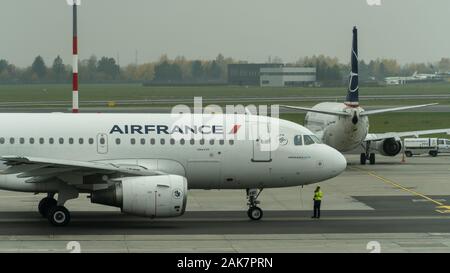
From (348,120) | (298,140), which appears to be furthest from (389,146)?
(298,140)

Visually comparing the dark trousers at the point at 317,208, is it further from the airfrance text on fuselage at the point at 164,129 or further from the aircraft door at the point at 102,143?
the aircraft door at the point at 102,143

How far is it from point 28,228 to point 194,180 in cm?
564

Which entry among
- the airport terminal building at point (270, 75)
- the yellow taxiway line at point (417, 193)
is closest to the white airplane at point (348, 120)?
the yellow taxiway line at point (417, 193)

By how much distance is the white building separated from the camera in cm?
8056

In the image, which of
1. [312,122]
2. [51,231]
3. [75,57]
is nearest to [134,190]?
[51,231]

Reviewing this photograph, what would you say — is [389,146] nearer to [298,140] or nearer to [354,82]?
[354,82]

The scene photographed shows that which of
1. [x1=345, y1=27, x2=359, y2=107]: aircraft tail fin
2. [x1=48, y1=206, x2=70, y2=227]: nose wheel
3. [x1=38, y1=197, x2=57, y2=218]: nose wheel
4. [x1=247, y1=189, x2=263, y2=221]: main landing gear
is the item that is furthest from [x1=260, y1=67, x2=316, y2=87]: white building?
[x1=48, y1=206, x2=70, y2=227]: nose wheel

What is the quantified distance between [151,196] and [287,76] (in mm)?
58138

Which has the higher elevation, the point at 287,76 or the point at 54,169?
the point at 287,76

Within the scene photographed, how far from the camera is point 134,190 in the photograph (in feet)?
83.3

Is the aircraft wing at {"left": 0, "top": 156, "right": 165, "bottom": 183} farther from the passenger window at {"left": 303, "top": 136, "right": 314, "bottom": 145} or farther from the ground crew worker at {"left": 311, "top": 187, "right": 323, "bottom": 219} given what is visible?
the ground crew worker at {"left": 311, "top": 187, "right": 323, "bottom": 219}

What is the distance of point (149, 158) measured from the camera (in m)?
27.7

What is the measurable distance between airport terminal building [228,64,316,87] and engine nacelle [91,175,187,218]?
54.8m
